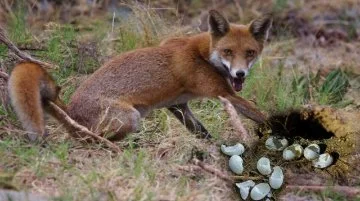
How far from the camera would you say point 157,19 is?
8.48 metres

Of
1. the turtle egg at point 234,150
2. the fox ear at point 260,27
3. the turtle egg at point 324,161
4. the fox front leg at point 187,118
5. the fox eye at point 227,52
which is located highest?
the fox ear at point 260,27

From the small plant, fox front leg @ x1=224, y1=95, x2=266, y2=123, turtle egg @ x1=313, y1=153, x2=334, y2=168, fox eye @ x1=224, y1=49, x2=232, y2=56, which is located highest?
fox eye @ x1=224, y1=49, x2=232, y2=56

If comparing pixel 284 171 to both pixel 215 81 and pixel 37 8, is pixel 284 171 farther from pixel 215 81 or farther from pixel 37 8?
pixel 37 8

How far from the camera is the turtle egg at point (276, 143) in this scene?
6305 mm

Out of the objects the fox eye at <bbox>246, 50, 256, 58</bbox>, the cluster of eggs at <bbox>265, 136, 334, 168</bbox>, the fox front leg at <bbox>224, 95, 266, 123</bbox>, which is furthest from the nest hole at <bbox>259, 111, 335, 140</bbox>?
the fox eye at <bbox>246, 50, 256, 58</bbox>

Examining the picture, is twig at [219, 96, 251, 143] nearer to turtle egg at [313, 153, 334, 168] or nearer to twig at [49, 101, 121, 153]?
turtle egg at [313, 153, 334, 168]

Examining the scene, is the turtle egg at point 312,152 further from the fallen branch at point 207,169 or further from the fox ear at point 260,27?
the fox ear at point 260,27

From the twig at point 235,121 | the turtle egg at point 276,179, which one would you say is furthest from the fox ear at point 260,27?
the turtle egg at point 276,179

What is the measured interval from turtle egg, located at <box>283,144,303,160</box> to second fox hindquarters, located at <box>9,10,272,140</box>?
477mm

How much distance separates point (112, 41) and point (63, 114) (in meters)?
2.71

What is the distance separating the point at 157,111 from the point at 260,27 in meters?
1.27

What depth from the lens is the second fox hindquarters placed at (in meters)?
6.26

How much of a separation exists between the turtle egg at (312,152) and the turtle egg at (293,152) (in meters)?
0.05

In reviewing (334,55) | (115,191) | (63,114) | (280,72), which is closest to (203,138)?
(63,114)
